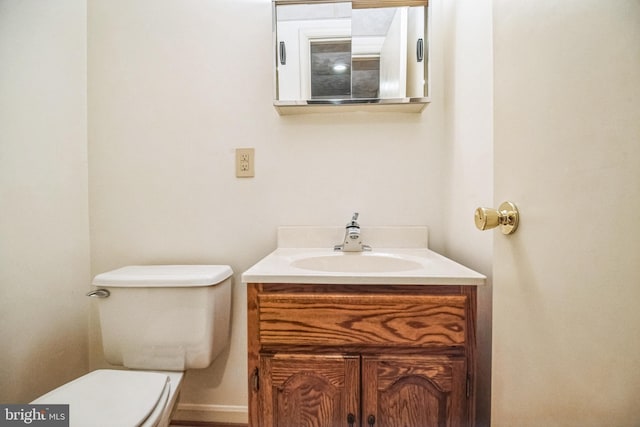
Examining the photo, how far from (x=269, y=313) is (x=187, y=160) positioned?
32.1 inches

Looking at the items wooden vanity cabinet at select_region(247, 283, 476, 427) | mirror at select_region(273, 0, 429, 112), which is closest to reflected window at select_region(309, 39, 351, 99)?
mirror at select_region(273, 0, 429, 112)

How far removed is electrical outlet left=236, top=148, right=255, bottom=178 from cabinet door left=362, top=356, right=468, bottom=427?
852mm

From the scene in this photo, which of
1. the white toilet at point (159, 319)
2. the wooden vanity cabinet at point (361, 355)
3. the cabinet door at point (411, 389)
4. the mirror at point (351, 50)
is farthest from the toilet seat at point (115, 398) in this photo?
the mirror at point (351, 50)

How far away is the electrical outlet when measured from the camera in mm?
1210

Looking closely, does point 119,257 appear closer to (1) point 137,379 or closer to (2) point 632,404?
(1) point 137,379

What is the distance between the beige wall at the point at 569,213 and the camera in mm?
275

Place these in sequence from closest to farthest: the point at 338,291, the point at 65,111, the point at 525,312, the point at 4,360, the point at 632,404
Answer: the point at 632,404 → the point at 525,312 → the point at 338,291 → the point at 4,360 → the point at 65,111

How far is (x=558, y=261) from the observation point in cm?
36

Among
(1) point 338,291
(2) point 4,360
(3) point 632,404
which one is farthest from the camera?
(2) point 4,360

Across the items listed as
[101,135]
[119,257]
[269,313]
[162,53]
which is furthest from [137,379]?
[162,53]

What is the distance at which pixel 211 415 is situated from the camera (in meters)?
1.22

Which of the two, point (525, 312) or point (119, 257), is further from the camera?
point (119, 257)

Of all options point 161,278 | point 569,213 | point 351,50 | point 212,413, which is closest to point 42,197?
point 161,278

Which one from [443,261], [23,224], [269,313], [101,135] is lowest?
[269,313]
